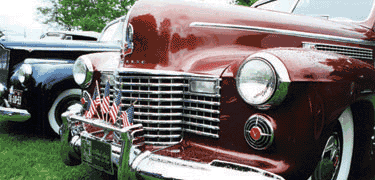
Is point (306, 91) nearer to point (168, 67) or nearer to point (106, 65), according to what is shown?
point (168, 67)

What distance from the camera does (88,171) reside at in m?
2.72

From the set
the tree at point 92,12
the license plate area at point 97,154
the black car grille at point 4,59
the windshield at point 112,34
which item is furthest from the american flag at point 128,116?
the tree at point 92,12

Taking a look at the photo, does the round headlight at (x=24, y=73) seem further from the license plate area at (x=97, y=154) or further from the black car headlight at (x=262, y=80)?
the black car headlight at (x=262, y=80)

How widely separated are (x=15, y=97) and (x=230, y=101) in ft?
9.69

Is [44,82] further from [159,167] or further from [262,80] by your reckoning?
[262,80]

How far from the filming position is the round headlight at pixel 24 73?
3520 mm

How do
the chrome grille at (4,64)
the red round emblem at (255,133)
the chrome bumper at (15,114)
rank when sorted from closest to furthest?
1. the red round emblem at (255,133)
2. the chrome bumper at (15,114)
3. the chrome grille at (4,64)

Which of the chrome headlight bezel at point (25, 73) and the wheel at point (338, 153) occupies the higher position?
the chrome headlight bezel at point (25, 73)

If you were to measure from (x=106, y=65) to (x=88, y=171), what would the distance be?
98 cm

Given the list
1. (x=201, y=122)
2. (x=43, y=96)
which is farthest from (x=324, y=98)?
(x=43, y=96)

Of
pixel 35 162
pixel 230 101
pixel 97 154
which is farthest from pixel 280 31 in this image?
pixel 35 162

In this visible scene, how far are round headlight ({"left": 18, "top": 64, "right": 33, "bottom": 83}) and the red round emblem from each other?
9.61 feet

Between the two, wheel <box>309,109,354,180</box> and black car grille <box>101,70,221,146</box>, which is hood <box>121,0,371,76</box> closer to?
black car grille <box>101,70,221,146</box>

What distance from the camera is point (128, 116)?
185 cm
